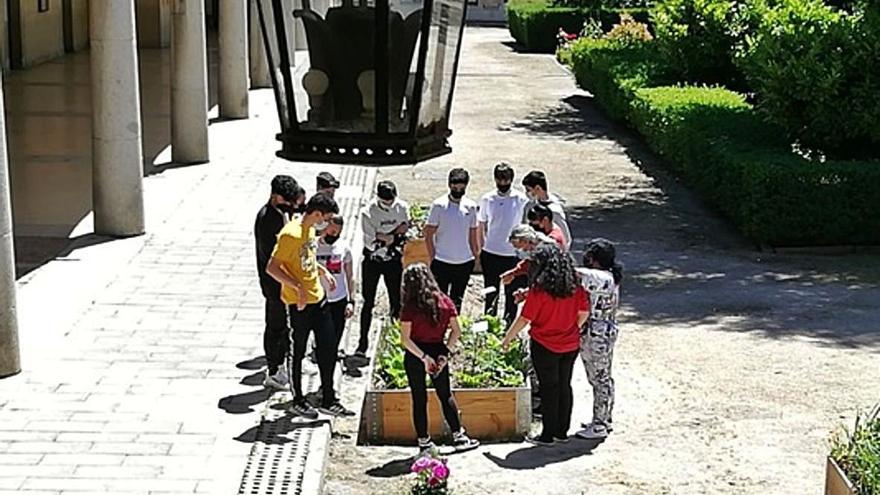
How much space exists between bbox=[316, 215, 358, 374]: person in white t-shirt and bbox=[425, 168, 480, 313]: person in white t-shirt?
1250 mm

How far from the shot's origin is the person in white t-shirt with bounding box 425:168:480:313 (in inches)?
422

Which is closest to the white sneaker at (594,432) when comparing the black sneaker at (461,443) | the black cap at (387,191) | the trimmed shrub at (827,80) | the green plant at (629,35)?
the black sneaker at (461,443)

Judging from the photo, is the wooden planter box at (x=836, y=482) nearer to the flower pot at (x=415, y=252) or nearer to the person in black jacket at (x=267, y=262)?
the person in black jacket at (x=267, y=262)

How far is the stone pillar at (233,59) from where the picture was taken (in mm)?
22422

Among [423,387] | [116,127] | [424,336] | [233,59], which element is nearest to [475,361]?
[423,387]

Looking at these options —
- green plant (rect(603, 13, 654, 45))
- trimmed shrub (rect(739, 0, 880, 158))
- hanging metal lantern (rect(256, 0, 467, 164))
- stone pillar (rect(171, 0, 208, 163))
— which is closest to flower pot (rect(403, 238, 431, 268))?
trimmed shrub (rect(739, 0, 880, 158))

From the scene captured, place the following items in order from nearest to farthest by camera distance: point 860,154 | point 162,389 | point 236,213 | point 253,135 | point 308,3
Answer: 1. point 308,3
2. point 162,389
3. point 236,213
4. point 860,154
5. point 253,135

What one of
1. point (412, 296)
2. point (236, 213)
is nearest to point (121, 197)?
point (236, 213)

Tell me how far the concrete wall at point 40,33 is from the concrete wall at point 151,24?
10.5ft

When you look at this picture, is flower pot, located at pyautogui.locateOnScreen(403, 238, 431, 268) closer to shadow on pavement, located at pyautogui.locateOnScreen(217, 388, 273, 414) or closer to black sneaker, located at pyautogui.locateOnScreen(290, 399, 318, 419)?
shadow on pavement, located at pyautogui.locateOnScreen(217, 388, 273, 414)

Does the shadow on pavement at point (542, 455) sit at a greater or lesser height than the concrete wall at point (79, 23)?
lesser

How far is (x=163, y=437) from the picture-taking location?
337 inches

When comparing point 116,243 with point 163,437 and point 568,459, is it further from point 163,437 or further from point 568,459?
point 568,459

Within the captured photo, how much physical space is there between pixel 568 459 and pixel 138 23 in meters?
28.9
